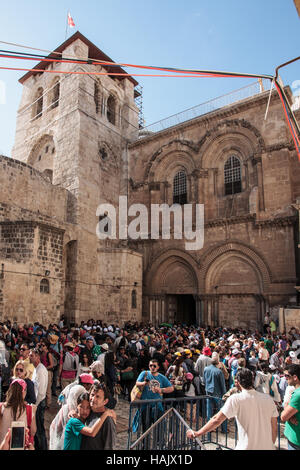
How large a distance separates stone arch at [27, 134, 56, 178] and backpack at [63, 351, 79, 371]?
63.1 ft

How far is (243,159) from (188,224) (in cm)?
523

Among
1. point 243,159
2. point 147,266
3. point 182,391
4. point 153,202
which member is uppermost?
point 243,159

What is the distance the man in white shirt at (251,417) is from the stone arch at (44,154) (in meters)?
23.2

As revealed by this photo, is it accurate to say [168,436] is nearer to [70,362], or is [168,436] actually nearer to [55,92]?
[70,362]

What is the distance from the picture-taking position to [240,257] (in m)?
20.0

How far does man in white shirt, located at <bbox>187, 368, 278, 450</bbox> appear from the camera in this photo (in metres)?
3.55

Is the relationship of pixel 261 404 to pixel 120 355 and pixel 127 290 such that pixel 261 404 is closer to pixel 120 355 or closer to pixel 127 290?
pixel 120 355

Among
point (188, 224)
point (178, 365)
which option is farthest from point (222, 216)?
point (178, 365)

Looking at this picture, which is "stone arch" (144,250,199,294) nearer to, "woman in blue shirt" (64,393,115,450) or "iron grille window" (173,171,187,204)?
"iron grille window" (173,171,187,204)

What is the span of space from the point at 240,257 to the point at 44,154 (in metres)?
15.8

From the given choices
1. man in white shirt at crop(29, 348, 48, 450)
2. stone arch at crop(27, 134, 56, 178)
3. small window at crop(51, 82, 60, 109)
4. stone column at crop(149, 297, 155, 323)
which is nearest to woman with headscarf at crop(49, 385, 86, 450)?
man in white shirt at crop(29, 348, 48, 450)

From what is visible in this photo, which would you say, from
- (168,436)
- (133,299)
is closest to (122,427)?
(168,436)

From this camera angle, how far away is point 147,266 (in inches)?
918

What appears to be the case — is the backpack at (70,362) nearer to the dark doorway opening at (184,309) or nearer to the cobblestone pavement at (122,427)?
the cobblestone pavement at (122,427)
